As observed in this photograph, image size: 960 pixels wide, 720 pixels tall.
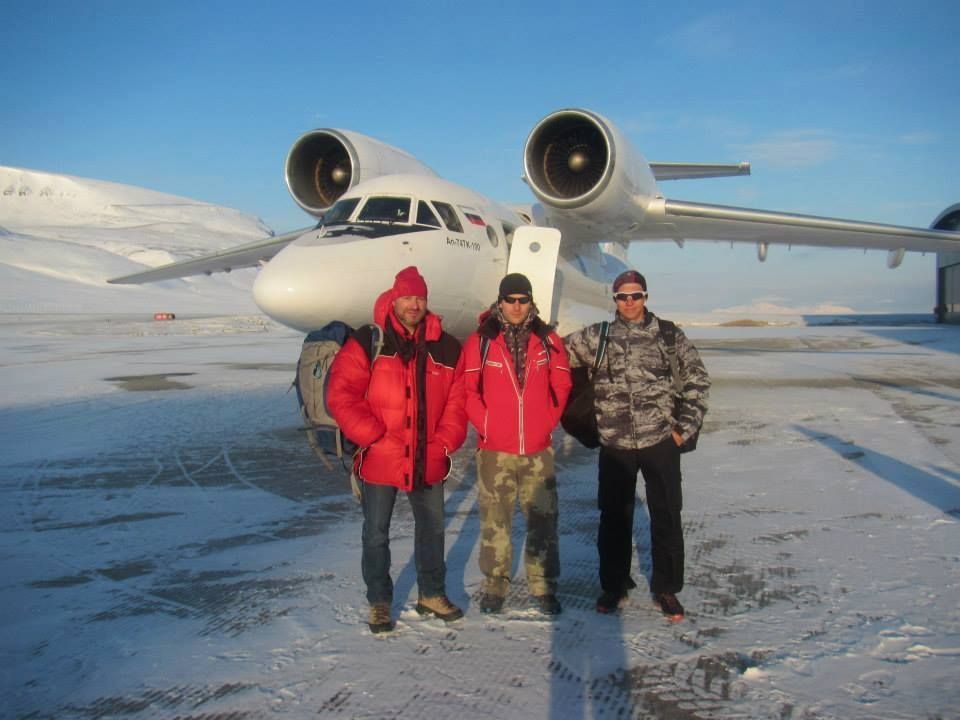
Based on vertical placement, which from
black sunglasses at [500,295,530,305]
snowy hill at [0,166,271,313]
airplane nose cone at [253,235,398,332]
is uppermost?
snowy hill at [0,166,271,313]

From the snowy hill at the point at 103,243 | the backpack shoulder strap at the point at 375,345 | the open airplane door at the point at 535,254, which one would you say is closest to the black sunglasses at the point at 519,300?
→ the backpack shoulder strap at the point at 375,345

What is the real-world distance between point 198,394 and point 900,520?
9.28 m

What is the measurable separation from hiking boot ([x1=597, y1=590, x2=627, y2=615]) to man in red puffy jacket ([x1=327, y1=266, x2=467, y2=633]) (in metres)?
0.63

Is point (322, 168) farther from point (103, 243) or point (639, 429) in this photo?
point (103, 243)

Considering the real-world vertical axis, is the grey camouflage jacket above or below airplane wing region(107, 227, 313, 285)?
below

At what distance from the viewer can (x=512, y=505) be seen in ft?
11.1

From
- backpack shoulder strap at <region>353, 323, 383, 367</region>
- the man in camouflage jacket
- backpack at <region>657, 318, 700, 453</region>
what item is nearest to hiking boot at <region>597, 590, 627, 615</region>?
the man in camouflage jacket

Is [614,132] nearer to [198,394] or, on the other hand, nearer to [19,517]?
[198,394]

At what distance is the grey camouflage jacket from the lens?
3.26 m

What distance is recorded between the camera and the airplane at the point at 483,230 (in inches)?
250

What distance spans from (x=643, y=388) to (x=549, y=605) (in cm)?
107

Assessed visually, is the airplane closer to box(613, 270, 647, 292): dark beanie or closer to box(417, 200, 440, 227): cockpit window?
box(417, 200, 440, 227): cockpit window

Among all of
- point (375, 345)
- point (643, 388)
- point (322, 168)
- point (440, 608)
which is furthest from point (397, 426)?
point (322, 168)

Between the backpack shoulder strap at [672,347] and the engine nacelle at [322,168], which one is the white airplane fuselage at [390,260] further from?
the backpack shoulder strap at [672,347]
